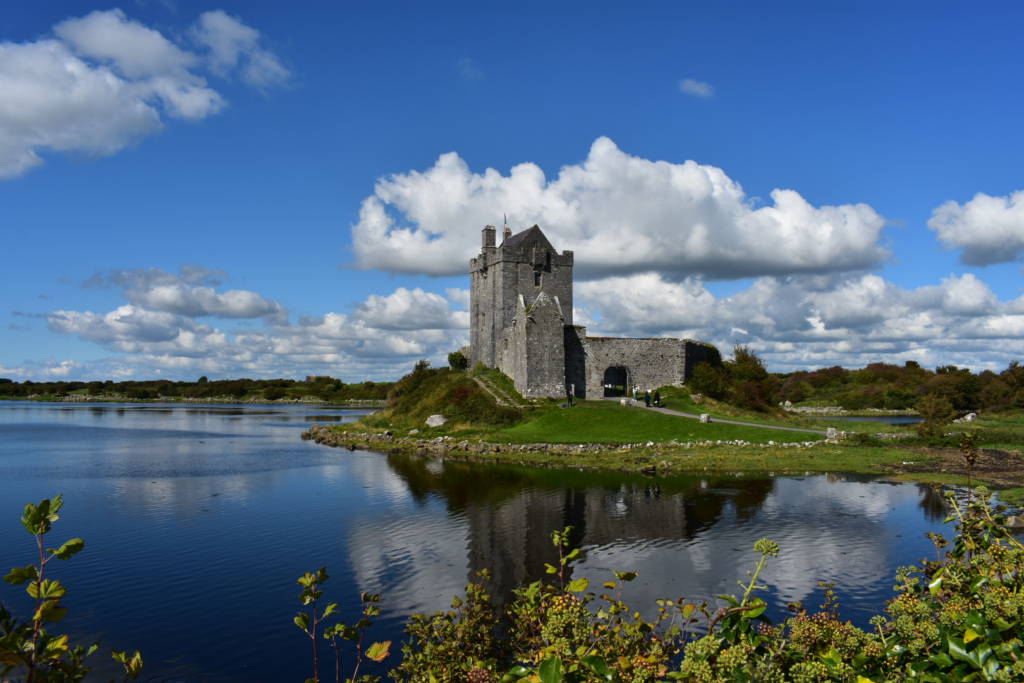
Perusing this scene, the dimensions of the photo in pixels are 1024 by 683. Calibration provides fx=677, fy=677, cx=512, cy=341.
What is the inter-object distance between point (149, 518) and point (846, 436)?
36516 mm

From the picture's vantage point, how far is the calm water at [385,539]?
13812 mm

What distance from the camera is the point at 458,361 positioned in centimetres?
6366

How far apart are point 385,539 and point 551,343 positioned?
3077 cm

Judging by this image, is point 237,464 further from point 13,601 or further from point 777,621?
point 777,621

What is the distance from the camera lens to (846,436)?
40219 millimetres

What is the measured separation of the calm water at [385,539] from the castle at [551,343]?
16.1 meters

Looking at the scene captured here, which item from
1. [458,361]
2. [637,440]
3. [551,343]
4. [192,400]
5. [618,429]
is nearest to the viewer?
[637,440]

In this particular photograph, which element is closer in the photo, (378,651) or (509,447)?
(378,651)

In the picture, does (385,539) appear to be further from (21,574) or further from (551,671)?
(551,671)

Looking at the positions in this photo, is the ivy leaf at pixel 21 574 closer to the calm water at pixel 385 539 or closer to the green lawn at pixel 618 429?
the calm water at pixel 385 539

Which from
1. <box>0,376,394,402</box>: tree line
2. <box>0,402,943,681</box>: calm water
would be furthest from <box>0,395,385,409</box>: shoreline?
<box>0,402,943,681</box>: calm water

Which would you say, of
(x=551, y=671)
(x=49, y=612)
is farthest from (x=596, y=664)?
(x=49, y=612)

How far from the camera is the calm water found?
13812 mm

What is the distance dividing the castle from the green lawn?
5119mm
